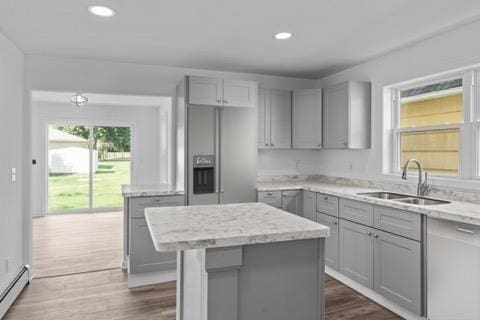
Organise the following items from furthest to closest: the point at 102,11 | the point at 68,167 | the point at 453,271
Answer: the point at 68,167 → the point at 102,11 → the point at 453,271

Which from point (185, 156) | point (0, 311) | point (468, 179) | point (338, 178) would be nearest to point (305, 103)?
point (338, 178)

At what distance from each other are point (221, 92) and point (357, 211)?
1949 mm

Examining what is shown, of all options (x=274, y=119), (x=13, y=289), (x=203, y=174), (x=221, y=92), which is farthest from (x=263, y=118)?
(x=13, y=289)

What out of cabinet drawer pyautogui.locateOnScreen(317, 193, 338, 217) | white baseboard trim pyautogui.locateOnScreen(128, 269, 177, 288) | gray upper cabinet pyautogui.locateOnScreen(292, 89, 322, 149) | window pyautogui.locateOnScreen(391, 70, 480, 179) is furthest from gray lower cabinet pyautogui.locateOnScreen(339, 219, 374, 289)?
white baseboard trim pyautogui.locateOnScreen(128, 269, 177, 288)

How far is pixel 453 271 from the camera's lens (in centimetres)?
226

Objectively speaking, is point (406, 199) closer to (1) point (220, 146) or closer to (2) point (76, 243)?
(1) point (220, 146)

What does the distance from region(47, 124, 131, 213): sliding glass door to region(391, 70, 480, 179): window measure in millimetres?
5818

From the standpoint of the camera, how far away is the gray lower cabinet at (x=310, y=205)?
3.81 metres

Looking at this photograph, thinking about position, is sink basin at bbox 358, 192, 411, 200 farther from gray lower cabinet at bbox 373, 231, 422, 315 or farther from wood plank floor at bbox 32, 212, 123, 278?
wood plank floor at bbox 32, 212, 123, 278

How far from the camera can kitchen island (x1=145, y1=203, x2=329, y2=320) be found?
1496 millimetres

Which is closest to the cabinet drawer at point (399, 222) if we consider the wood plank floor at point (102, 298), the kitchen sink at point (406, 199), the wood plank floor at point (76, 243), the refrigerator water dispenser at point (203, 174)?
the kitchen sink at point (406, 199)

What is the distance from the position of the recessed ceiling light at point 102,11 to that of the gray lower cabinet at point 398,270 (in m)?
2.89

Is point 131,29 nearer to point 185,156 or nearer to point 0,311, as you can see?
point 185,156

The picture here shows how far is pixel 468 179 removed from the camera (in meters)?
2.86
